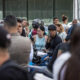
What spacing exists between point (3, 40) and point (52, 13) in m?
17.4

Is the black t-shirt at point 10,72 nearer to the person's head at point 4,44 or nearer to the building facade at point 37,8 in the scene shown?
the person's head at point 4,44

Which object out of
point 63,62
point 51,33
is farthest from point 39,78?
point 51,33

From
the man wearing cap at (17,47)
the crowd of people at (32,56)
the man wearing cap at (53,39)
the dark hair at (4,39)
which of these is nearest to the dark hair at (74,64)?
the crowd of people at (32,56)

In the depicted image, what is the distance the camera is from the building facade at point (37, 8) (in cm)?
1995

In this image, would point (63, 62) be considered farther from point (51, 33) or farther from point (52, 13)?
point (52, 13)

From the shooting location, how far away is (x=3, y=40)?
9.15 feet

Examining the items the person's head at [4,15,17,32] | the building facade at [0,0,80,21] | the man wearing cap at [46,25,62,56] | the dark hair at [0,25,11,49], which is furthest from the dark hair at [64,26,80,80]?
the building facade at [0,0,80,21]

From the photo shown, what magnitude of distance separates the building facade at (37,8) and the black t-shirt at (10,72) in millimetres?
17236

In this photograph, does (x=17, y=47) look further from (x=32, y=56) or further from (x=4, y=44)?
(x=4, y=44)

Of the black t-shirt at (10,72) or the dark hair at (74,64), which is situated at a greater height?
the dark hair at (74,64)

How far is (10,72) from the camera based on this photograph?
2703mm

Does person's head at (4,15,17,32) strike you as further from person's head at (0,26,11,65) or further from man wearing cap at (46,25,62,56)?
man wearing cap at (46,25,62,56)

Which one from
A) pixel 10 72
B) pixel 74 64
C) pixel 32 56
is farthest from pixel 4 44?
pixel 32 56

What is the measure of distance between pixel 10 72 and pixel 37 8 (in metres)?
17.5
